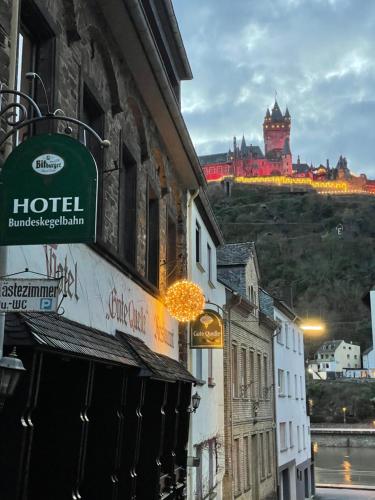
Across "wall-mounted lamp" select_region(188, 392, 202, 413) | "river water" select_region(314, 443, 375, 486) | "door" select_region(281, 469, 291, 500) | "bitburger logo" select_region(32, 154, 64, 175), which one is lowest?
"river water" select_region(314, 443, 375, 486)

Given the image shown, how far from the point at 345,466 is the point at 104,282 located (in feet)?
174

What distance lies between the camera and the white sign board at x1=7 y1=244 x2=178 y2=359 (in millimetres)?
6716

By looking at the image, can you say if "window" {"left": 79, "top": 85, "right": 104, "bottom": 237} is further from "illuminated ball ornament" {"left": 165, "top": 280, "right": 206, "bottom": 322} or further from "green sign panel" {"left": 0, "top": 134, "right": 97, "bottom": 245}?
"illuminated ball ornament" {"left": 165, "top": 280, "right": 206, "bottom": 322}

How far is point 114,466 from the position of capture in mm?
8367

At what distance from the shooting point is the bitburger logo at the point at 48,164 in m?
4.96

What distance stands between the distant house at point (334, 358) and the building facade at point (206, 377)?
102 meters

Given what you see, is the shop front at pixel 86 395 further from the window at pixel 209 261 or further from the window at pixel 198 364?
the window at pixel 209 261

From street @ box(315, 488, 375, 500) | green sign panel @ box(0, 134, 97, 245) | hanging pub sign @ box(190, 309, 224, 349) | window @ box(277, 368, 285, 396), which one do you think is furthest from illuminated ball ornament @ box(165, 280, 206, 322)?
street @ box(315, 488, 375, 500)

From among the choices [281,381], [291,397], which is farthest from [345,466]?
[281,381]

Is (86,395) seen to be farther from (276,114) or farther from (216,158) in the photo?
(276,114)

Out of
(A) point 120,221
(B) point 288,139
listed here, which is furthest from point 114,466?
(B) point 288,139

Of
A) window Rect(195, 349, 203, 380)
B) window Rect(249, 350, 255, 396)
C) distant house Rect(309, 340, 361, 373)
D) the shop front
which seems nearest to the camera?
the shop front

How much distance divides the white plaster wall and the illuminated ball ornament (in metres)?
17.4

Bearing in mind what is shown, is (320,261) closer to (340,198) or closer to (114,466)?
(340,198)
